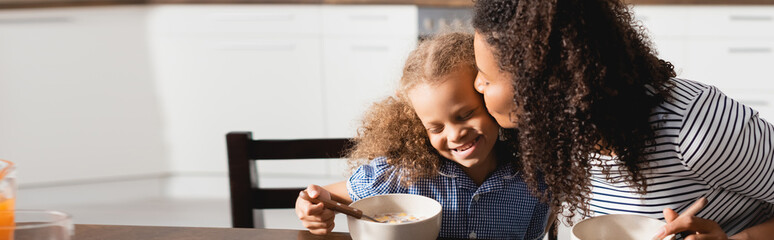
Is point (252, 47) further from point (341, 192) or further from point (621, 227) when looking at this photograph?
point (621, 227)

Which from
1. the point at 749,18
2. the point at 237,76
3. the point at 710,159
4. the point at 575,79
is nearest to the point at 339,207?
the point at 575,79

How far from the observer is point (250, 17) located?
278 cm

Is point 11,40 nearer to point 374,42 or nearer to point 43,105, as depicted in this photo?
point 43,105

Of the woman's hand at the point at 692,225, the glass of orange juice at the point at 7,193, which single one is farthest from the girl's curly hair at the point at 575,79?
the glass of orange juice at the point at 7,193

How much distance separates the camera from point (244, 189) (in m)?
1.19

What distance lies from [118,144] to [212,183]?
0.38m

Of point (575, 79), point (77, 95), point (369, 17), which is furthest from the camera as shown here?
point (77, 95)

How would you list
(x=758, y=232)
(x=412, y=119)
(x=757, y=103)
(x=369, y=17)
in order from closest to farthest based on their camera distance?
(x=758, y=232) < (x=412, y=119) < (x=757, y=103) < (x=369, y=17)

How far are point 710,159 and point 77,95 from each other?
2.52 m

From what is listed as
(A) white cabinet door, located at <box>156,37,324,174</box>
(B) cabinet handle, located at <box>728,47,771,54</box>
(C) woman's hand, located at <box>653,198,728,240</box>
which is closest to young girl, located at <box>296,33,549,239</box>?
(C) woman's hand, located at <box>653,198,728,240</box>

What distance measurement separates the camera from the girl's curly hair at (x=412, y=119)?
41.3 inches

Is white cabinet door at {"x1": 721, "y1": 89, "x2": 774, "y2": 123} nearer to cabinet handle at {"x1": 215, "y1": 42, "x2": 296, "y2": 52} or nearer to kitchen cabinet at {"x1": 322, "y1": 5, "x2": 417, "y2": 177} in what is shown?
kitchen cabinet at {"x1": 322, "y1": 5, "x2": 417, "y2": 177}

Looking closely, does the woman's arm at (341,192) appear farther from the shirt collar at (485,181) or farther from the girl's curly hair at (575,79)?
the girl's curly hair at (575,79)

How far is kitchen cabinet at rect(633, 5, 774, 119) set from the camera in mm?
2402
